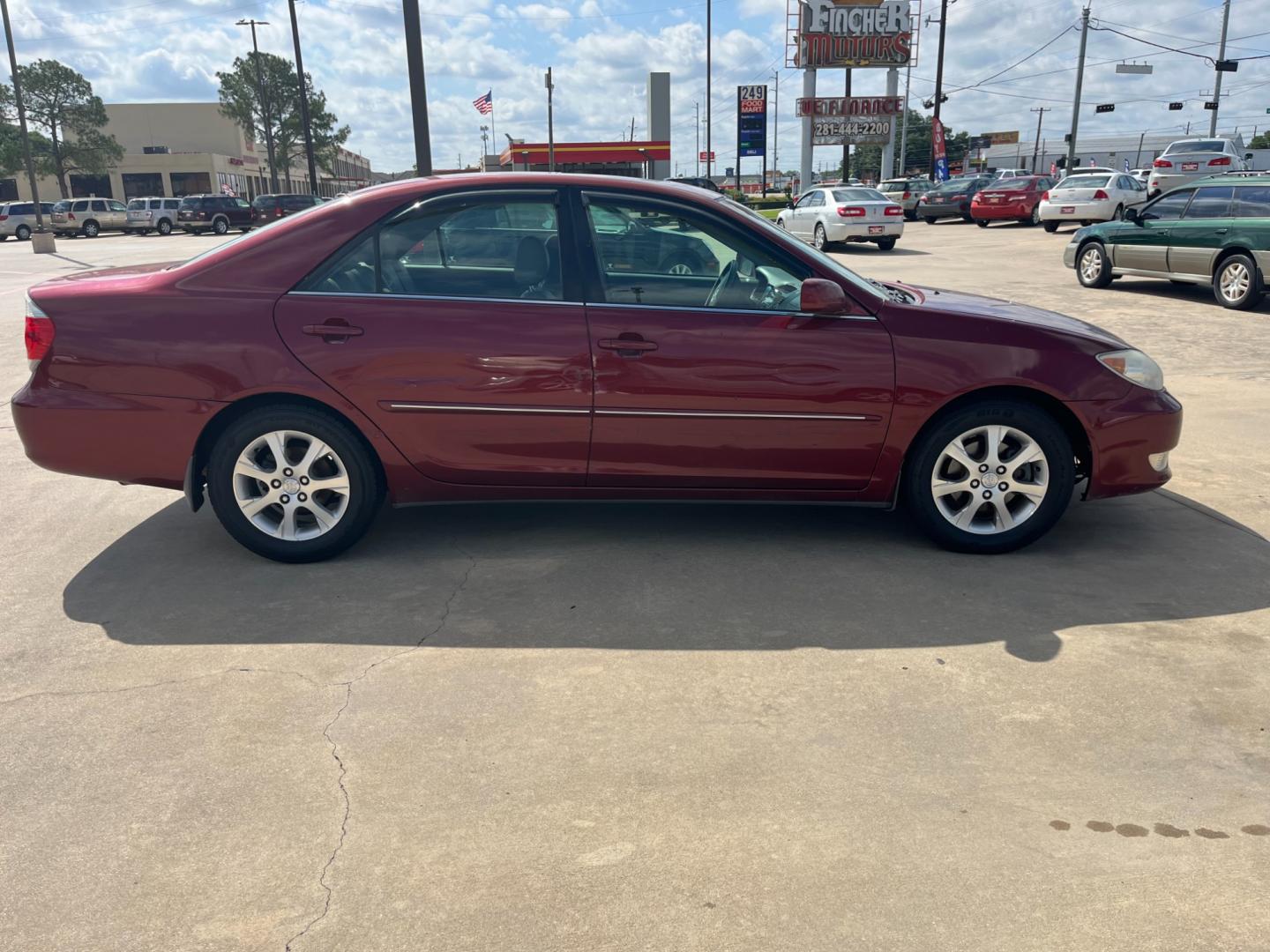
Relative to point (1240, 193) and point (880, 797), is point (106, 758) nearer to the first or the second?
point (880, 797)

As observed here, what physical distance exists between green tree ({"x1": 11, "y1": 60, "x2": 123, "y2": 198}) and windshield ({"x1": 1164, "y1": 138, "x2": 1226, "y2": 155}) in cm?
5811

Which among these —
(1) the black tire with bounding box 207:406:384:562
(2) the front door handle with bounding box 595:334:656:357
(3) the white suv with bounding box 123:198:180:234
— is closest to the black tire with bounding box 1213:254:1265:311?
(2) the front door handle with bounding box 595:334:656:357

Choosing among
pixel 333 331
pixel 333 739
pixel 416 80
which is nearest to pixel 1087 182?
pixel 416 80

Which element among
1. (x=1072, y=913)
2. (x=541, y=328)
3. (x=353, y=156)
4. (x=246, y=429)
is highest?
(x=353, y=156)

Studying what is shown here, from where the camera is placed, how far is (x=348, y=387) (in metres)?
4.27

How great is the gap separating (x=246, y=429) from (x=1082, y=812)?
3.49 m

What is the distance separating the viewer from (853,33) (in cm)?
4478

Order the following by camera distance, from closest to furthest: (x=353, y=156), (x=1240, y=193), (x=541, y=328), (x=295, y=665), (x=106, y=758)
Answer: (x=106, y=758) → (x=295, y=665) → (x=541, y=328) → (x=1240, y=193) → (x=353, y=156)

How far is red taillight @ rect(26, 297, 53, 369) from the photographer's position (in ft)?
14.0

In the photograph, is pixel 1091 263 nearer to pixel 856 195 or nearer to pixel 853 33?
pixel 856 195

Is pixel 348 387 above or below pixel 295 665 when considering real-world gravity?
above

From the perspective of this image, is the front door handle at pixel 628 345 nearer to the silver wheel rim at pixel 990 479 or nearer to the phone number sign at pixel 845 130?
the silver wheel rim at pixel 990 479

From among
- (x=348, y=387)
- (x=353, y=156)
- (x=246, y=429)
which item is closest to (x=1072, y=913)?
(x=348, y=387)

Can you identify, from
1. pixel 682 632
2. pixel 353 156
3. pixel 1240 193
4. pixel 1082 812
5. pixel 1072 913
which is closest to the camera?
pixel 1072 913
